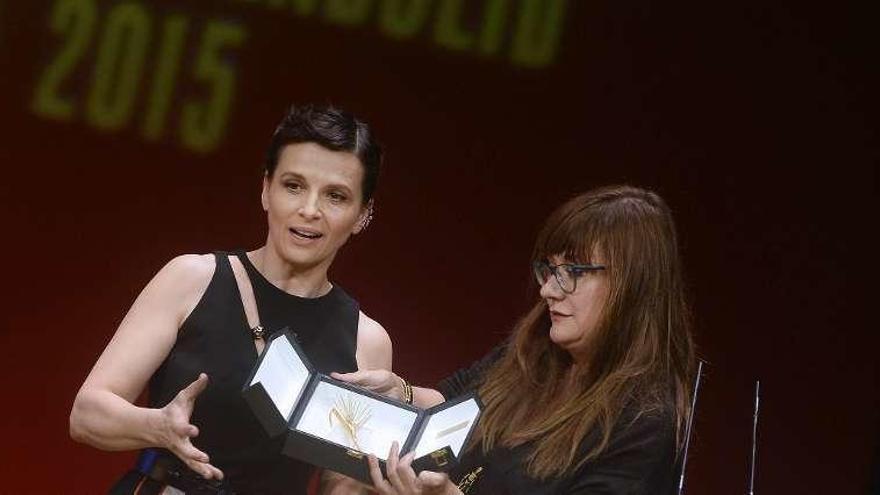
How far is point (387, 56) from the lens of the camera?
3422 mm

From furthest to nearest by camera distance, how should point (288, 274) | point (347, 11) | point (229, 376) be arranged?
point (347, 11)
point (288, 274)
point (229, 376)

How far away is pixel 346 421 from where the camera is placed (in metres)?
1.99

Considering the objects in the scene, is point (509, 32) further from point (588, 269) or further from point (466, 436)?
point (466, 436)

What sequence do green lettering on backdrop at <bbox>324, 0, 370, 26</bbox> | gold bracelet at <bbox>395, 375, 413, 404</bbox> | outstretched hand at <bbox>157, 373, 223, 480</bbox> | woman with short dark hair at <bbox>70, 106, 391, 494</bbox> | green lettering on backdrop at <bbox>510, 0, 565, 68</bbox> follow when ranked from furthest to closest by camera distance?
green lettering on backdrop at <bbox>510, 0, 565, 68</bbox> → green lettering on backdrop at <bbox>324, 0, 370, 26</bbox> → gold bracelet at <bbox>395, 375, 413, 404</bbox> → woman with short dark hair at <bbox>70, 106, 391, 494</bbox> → outstretched hand at <bbox>157, 373, 223, 480</bbox>

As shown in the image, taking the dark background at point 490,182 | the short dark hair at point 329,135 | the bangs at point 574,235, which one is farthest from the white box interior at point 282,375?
the dark background at point 490,182

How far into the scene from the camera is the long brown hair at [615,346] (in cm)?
203

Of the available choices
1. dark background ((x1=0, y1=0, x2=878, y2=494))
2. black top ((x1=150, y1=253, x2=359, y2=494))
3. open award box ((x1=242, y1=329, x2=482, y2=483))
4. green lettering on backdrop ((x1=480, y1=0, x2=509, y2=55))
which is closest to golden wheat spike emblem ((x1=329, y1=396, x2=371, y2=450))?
open award box ((x1=242, y1=329, x2=482, y2=483))

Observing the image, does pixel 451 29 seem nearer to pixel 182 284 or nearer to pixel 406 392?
pixel 406 392

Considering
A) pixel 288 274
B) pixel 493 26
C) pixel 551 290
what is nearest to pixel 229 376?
pixel 288 274

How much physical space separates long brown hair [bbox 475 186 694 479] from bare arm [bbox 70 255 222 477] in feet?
1.68

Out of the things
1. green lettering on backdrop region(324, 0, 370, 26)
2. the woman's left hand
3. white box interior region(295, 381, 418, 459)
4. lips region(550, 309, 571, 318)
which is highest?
green lettering on backdrop region(324, 0, 370, 26)

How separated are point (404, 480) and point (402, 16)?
175 centimetres

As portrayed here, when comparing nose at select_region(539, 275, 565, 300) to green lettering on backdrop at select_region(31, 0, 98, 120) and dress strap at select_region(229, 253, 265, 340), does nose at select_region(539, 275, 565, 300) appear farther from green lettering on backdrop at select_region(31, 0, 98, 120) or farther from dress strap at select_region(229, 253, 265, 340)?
green lettering on backdrop at select_region(31, 0, 98, 120)

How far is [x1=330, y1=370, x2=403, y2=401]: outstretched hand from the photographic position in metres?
2.09
